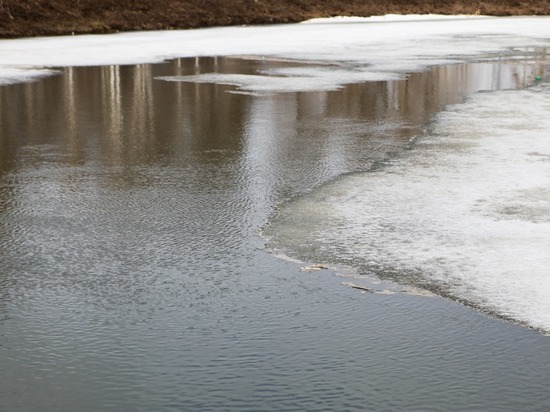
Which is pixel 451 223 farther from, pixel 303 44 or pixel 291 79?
pixel 303 44

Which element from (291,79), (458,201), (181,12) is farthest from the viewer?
(181,12)

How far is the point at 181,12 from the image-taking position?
38.2 m

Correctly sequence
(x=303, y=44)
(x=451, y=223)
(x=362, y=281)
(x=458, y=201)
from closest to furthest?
(x=362, y=281), (x=451, y=223), (x=458, y=201), (x=303, y=44)

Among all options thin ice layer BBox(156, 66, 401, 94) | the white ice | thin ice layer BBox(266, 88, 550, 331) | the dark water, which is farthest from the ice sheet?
thin ice layer BBox(266, 88, 550, 331)

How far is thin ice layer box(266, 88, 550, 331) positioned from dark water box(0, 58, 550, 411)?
327 millimetres

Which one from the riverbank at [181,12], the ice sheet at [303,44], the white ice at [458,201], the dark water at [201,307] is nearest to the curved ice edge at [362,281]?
the dark water at [201,307]

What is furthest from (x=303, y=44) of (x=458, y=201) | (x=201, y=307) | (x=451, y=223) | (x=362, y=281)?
(x=201, y=307)

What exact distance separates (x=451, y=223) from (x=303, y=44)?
69.0 ft

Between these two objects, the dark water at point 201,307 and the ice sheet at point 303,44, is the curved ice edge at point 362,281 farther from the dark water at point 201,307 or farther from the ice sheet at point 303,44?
the ice sheet at point 303,44

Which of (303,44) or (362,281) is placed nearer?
(362,281)

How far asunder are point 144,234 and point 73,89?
10.3m

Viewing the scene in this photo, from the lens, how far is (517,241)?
7.52m

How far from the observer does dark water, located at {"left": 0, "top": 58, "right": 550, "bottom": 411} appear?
495cm

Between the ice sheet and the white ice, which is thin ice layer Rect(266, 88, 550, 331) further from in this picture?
the ice sheet
